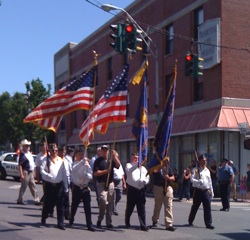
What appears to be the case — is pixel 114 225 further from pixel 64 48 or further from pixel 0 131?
pixel 0 131

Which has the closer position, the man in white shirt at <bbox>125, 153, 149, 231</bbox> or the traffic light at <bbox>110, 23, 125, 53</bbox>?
the man in white shirt at <bbox>125, 153, 149, 231</bbox>

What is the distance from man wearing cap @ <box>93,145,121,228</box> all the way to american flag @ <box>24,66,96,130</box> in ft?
3.96

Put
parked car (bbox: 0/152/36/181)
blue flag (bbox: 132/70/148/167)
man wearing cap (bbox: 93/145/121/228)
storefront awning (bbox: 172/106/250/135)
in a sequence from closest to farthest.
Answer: blue flag (bbox: 132/70/148/167) < man wearing cap (bbox: 93/145/121/228) < storefront awning (bbox: 172/106/250/135) < parked car (bbox: 0/152/36/181)

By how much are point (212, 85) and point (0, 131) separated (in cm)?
3448

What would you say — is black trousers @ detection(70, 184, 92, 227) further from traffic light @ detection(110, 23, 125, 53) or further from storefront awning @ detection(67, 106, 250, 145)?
storefront awning @ detection(67, 106, 250, 145)

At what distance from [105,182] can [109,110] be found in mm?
1667

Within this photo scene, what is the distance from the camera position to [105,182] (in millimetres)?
12297

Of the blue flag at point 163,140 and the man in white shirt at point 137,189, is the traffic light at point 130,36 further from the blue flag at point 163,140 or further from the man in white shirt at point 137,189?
the man in white shirt at point 137,189

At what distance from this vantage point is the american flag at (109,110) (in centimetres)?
1202

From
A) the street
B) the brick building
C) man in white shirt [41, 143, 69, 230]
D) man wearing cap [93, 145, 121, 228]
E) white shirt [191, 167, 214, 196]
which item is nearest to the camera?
the street

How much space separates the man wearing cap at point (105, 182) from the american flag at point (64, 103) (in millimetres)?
1208

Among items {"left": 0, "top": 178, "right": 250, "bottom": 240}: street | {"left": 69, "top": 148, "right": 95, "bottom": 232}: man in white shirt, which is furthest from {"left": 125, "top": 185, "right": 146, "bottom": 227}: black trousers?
{"left": 69, "top": 148, "right": 95, "bottom": 232}: man in white shirt

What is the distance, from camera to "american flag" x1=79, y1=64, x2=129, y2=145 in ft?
39.4

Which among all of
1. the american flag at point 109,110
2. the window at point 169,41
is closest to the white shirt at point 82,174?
the american flag at point 109,110
